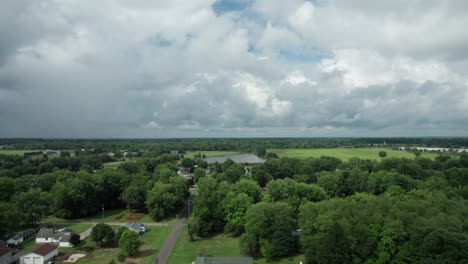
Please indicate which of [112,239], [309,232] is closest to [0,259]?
[112,239]

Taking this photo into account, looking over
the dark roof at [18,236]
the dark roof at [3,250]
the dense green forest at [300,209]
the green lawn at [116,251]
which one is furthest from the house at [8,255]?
the dense green forest at [300,209]

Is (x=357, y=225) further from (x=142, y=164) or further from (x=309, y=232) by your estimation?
(x=142, y=164)

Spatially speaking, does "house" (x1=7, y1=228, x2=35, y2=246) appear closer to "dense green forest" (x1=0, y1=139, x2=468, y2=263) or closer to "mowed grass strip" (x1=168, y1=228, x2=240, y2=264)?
"dense green forest" (x1=0, y1=139, x2=468, y2=263)

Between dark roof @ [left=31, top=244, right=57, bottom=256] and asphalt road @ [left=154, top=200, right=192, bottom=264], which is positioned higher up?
dark roof @ [left=31, top=244, right=57, bottom=256]

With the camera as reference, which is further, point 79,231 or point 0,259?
point 79,231

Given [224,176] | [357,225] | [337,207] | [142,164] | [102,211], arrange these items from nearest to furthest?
[357,225], [337,207], [102,211], [224,176], [142,164]

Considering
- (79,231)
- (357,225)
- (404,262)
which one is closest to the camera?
(404,262)

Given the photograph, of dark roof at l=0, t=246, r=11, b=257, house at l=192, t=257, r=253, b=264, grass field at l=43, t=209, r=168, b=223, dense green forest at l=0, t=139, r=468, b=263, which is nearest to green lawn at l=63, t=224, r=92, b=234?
grass field at l=43, t=209, r=168, b=223
